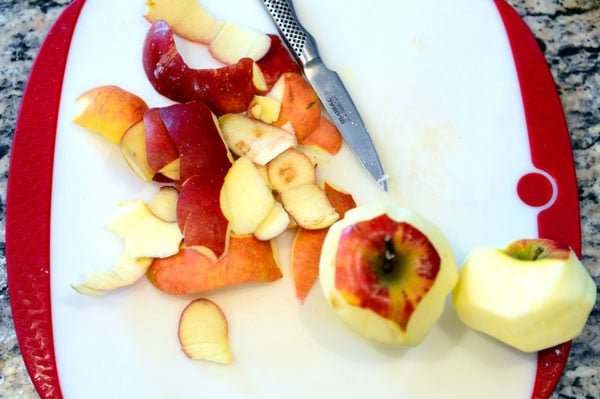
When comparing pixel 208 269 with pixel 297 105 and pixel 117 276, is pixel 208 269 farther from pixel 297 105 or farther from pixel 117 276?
pixel 297 105

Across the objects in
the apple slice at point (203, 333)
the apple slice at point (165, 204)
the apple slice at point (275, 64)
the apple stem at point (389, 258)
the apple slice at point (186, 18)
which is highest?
the apple slice at point (186, 18)

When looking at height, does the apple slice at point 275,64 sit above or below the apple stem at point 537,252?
above

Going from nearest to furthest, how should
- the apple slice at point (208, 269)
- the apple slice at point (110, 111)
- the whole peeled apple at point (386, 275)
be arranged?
the whole peeled apple at point (386, 275), the apple slice at point (208, 269), the apple slice at point (110, 111)

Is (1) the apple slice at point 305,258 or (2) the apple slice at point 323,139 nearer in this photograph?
(1) the apple slice at point 305,258

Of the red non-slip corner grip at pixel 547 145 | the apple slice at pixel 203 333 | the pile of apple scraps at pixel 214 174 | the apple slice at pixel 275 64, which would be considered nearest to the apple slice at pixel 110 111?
the pile of apple scraps at pixel 214 174

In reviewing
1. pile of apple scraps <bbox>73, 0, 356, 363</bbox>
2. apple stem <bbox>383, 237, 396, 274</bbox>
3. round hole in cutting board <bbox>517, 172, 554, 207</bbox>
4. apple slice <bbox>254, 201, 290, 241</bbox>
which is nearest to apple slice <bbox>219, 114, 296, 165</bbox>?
pile of apple scraps <bbox>73, 0, 356, 363</bbox>

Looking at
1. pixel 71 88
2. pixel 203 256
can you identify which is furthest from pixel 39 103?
pixel 203 256

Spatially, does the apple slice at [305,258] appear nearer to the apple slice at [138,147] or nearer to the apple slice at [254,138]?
the apple slice at [254,138]

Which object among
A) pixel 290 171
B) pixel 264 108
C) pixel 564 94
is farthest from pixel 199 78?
pixel 564 94
